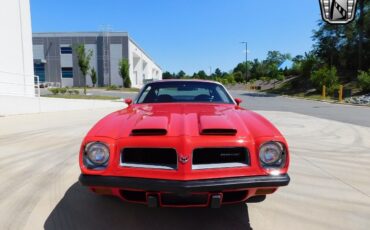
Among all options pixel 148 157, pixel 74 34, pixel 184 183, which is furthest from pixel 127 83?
pixel 184 183

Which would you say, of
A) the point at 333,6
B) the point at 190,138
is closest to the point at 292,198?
the point at 190,138

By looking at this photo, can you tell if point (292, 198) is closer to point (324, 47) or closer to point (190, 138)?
point (190, 138)

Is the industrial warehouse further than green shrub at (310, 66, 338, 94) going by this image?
Yes

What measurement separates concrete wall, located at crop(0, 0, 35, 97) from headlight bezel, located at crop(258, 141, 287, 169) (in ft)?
41.6

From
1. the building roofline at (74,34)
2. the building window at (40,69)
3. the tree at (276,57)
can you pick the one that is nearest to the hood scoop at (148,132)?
the building roofline at (74,34)

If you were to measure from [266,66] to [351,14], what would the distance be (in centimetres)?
7347

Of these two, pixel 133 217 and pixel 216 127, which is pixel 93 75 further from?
pixel 216 127

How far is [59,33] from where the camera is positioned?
184 ft

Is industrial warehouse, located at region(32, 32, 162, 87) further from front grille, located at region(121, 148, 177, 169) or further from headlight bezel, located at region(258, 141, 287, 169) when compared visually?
headlight bezel, located at region(258, 141, 287, 169)

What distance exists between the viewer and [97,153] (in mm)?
2561

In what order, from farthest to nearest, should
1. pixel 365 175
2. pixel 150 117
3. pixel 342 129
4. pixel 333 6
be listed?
pixel 342 129
pixel 333 6
pixel 365 175
pixel 150 117

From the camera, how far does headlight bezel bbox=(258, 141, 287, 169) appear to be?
2526 mm

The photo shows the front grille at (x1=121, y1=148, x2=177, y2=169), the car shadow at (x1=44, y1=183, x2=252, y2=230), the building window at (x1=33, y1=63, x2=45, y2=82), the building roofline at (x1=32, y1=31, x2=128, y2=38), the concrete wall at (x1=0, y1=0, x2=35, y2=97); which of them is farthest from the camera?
the building window at (x1=33, y1=63, x2=45, y2=82)

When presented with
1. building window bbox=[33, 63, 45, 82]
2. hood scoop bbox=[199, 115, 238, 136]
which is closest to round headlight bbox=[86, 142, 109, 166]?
hood scoop bbox=[199, 115, 238, 136]
